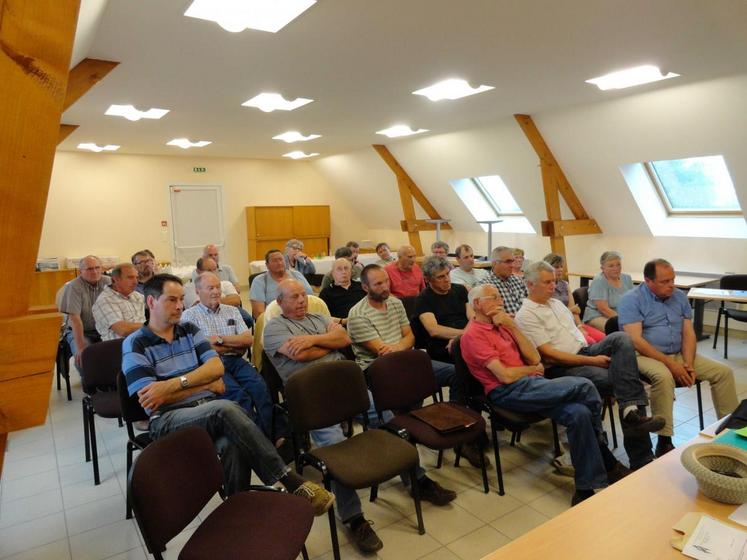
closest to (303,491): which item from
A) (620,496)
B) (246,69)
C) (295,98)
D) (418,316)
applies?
(620,496)

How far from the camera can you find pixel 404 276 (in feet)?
A: 16.9

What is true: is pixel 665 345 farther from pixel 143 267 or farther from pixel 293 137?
pixel 293 137

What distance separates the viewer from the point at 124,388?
2.51 meters

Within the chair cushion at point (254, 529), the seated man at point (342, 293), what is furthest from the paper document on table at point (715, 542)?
the seated man at point (342, 293)

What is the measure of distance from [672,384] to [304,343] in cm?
221

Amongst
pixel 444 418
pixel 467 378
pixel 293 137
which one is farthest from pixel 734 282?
pixel 293 137

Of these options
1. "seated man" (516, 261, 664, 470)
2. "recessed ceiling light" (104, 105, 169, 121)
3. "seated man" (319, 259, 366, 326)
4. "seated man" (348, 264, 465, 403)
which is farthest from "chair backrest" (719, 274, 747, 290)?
"recessed ceiling light" (104, 105, 169, 121)

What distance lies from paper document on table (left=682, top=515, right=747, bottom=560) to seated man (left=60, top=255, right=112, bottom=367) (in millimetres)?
4265

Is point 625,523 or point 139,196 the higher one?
point 139,196

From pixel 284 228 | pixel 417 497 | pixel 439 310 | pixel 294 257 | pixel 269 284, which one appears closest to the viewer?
pixel 417 497

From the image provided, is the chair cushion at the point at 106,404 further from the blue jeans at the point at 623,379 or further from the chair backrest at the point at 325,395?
the blue jeans at the point at 623,379

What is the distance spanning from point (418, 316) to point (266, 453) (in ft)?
5.74

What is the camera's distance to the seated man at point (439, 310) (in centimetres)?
366

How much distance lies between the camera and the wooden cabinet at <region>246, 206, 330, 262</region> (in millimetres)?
10766
